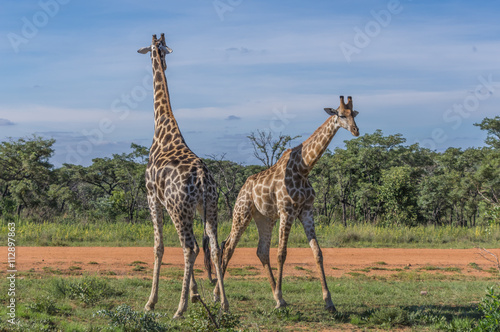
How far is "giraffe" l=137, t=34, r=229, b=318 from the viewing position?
7406mm

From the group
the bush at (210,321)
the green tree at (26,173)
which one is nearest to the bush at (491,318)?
the bush at (210,321)

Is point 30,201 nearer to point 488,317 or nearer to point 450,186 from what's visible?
point 450,186

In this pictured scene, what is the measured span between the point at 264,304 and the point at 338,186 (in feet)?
55.7

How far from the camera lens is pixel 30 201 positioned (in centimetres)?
2320

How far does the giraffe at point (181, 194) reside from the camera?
7.41m

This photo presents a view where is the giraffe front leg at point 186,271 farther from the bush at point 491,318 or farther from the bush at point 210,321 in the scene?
the bush at point 491,318

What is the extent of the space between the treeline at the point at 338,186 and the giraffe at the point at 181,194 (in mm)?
12283

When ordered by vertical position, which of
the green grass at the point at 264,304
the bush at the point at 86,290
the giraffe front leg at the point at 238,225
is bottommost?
the green grass at the point at 264,304

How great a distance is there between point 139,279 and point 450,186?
18.1 m

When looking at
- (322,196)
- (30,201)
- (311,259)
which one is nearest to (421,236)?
(311,259)

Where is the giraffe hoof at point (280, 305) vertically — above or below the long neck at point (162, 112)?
below

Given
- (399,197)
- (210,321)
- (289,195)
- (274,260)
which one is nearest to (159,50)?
(289,195)

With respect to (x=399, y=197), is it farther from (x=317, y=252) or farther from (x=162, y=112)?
(x=162, y=112)

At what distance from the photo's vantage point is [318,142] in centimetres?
848
